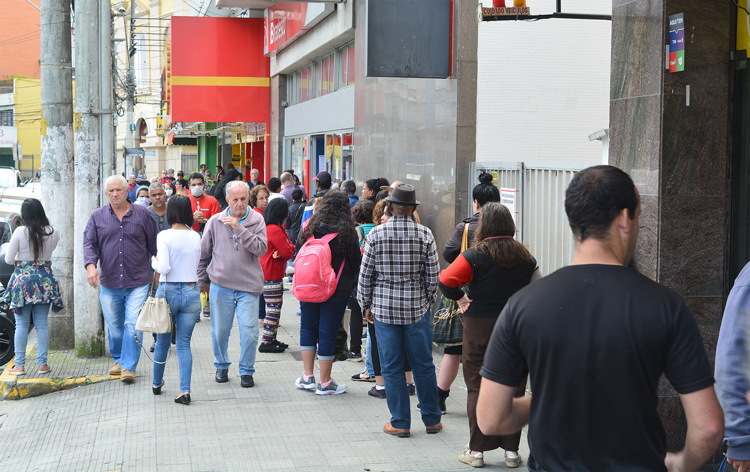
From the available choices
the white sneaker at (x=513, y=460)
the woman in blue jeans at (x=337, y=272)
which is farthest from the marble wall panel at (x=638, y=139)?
the woman in blue jeans at (x=337, y=272)

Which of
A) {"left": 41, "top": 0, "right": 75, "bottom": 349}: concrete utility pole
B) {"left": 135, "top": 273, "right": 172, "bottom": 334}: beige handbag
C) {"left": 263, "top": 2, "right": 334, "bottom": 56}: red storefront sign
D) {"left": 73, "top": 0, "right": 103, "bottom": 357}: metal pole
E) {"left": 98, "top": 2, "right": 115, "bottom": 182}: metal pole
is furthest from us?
{"left": 263, "top": 2, "right": 334, "bottom": 56}: red storefront sign

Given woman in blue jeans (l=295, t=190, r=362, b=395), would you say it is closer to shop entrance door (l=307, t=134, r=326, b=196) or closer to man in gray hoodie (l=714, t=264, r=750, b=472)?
man in gray hoodie (l=714, t=264, r=750, b=472)

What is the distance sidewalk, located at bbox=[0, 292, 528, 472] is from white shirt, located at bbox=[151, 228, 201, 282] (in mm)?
1125

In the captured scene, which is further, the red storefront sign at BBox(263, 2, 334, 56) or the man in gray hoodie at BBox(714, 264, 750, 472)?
the red storefront sign at BBox(263, 2, 334, 56)

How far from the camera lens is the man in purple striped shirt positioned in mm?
7676

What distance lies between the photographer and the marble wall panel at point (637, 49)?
5.42m

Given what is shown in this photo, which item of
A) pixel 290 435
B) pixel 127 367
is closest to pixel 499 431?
pixel 290 435

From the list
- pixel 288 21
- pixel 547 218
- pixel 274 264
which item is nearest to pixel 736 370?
pixel 547 218

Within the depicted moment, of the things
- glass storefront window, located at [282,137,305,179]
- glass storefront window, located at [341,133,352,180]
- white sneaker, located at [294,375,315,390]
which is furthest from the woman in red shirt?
glass storefront window, located at [282,137,305,179]

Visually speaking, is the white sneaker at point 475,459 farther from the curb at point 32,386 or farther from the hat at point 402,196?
the curb at point 32,386

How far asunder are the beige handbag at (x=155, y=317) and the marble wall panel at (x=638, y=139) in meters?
3.85

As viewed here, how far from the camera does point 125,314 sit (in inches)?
311

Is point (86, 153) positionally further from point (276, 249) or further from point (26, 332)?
point (276, 249)

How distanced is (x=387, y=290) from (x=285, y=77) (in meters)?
16.5
